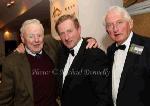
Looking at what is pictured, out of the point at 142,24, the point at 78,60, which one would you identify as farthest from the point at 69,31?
the point at 142,24

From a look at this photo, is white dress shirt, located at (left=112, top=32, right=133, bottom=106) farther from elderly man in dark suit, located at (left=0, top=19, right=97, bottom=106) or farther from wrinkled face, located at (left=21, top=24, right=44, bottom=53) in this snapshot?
wrinkled face, located at (left=21, top=24, right=44, bottom=53)

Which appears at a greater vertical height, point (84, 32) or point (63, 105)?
point (84, 32)

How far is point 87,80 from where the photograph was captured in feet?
8.35

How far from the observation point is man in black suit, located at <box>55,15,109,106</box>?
250cm

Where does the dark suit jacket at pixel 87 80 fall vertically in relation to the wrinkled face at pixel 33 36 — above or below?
below

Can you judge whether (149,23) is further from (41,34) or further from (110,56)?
(41,34)

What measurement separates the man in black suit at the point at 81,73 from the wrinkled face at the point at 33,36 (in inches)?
8.4

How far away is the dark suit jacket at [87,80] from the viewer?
8.19 feet

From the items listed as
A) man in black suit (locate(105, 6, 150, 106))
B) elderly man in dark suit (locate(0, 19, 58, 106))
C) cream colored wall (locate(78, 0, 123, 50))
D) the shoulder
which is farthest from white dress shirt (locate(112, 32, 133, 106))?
cream colored wall (locate(78, 0, 123, 50))

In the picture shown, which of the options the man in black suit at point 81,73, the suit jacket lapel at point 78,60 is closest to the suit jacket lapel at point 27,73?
the man in black suit at point 81,73

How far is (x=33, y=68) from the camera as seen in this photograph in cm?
282

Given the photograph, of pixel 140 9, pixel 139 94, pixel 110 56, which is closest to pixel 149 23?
pixel 140 9

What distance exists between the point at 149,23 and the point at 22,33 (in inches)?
58.7

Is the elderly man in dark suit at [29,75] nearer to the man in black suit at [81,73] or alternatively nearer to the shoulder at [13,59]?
Result: the shoulder at [13,59]
